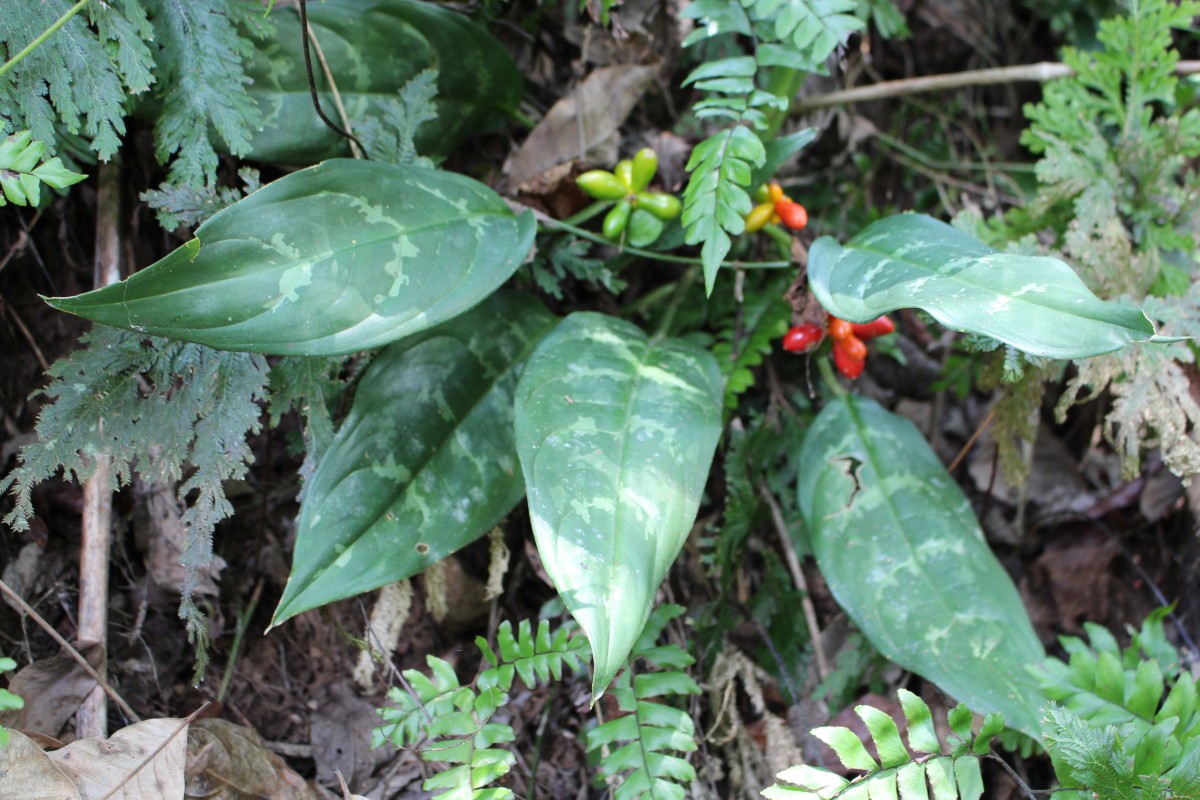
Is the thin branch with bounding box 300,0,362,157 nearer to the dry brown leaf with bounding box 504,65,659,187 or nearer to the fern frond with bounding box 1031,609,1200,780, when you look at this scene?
the dry brown leaf with bounding box 504,65,659,187

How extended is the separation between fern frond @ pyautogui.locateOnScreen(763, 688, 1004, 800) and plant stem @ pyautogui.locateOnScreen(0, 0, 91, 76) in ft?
4.90

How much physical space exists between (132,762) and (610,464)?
2.75 feet

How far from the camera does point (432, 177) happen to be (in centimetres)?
146

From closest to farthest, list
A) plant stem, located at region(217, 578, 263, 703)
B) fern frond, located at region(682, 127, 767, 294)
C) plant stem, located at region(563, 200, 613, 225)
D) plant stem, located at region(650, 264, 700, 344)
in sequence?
fern frond, located at region(682, 127, 767, 294), plant stem, located at region(217, 578, 263, 703), plant stem, located at region(563, 200, 613, 225), plant stem, located at region(650, 264, 700, 344)

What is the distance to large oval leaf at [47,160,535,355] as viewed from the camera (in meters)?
1.09

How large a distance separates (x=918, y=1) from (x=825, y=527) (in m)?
1.77

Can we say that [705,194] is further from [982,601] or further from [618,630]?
[982,601]

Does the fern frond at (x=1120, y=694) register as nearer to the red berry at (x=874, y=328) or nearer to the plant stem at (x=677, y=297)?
the red berry at (x=874, y=328)

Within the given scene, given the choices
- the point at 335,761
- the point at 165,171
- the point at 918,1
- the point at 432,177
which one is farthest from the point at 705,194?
the point at 918,1

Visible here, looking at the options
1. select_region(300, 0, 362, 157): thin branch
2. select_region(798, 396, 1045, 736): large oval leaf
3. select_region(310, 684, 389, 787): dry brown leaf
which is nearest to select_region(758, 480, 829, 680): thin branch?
select_region(798, 396, 1045, 736): large oval leaf

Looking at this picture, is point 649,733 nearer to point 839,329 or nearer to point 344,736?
point 344,736

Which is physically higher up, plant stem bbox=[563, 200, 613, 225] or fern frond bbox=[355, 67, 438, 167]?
fern frond bbox=[355, 67, 438, 167]

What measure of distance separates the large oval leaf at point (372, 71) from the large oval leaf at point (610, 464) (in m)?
0.60

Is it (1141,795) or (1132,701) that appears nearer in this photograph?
(1141,795)
